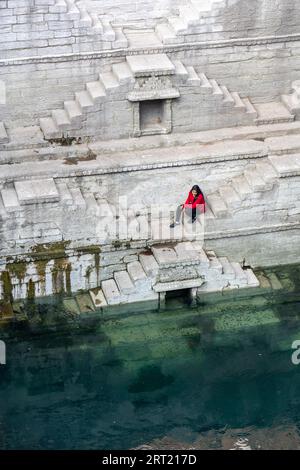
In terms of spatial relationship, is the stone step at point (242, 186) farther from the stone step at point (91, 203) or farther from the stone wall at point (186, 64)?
the stone step at point (91, 203)

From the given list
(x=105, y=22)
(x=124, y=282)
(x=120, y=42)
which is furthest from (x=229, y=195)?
(x=105, y=22)

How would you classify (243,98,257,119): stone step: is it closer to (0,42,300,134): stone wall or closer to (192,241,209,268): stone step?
(0,42,300,134): stone wall

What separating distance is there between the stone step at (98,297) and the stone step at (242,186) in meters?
4.18

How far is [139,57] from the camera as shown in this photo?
97.5ft

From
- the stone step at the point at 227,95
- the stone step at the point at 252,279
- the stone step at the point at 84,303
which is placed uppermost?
the stone step at the point at 227,95

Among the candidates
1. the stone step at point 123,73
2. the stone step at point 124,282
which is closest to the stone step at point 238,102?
the stone step at point 123,73

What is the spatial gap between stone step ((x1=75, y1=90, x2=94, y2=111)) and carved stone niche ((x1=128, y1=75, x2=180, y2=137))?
99 cm

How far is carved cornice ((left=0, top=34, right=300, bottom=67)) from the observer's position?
2933cm

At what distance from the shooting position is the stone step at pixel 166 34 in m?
29.8

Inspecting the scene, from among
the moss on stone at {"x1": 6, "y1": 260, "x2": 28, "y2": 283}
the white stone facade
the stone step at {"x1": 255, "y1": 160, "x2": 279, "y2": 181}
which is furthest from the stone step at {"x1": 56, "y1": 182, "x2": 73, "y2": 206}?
the stone step at {"x1": 255, "y1": 160, "x2": 279, "y2": 181}

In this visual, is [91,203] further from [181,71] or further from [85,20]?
[85,20]

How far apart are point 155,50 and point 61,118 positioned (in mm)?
2829

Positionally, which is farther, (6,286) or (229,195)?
(229,195)

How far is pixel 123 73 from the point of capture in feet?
96.3
